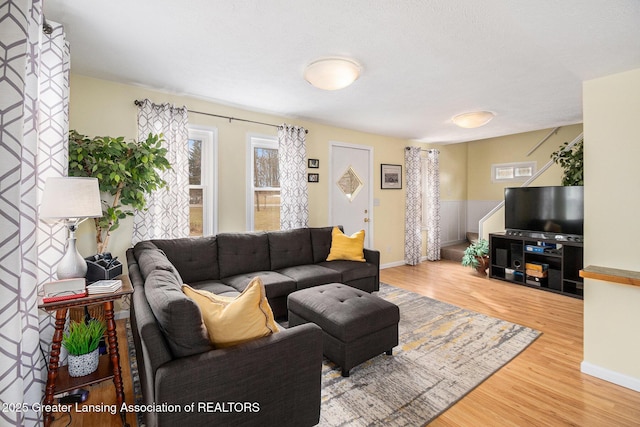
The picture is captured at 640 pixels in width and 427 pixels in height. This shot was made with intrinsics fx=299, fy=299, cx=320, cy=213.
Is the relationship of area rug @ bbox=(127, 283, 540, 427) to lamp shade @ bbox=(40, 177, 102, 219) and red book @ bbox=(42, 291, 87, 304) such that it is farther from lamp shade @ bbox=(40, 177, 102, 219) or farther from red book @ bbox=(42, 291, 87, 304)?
lamp shade @ bbox=(40, 177, 102, 219)

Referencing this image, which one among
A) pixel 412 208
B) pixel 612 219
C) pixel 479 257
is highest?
pixel 412 208

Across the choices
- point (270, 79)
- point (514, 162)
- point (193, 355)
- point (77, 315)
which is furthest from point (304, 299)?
point (514, 162)

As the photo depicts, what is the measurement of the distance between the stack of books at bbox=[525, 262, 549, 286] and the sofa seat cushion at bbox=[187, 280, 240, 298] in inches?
167

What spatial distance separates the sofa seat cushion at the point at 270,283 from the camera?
120 inches

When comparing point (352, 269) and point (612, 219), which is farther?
point (352, 269)

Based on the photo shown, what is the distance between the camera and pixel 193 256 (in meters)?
3.18

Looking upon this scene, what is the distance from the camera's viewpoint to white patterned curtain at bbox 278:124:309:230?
13.8 ft

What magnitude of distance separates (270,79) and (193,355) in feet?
8.33

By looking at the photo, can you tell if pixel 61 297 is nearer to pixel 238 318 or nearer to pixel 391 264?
pixel 238 318

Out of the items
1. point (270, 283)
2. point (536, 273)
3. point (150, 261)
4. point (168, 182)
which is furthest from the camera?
point (536, 273)

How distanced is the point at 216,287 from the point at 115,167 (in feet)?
4.58

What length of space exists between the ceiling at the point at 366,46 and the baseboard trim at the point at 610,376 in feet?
7.58

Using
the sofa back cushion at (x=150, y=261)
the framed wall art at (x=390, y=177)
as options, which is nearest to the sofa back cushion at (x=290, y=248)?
the sofa back cushion at (x=150, y=261)

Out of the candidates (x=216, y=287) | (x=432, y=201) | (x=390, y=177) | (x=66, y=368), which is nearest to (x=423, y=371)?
(x=216, y=287)
